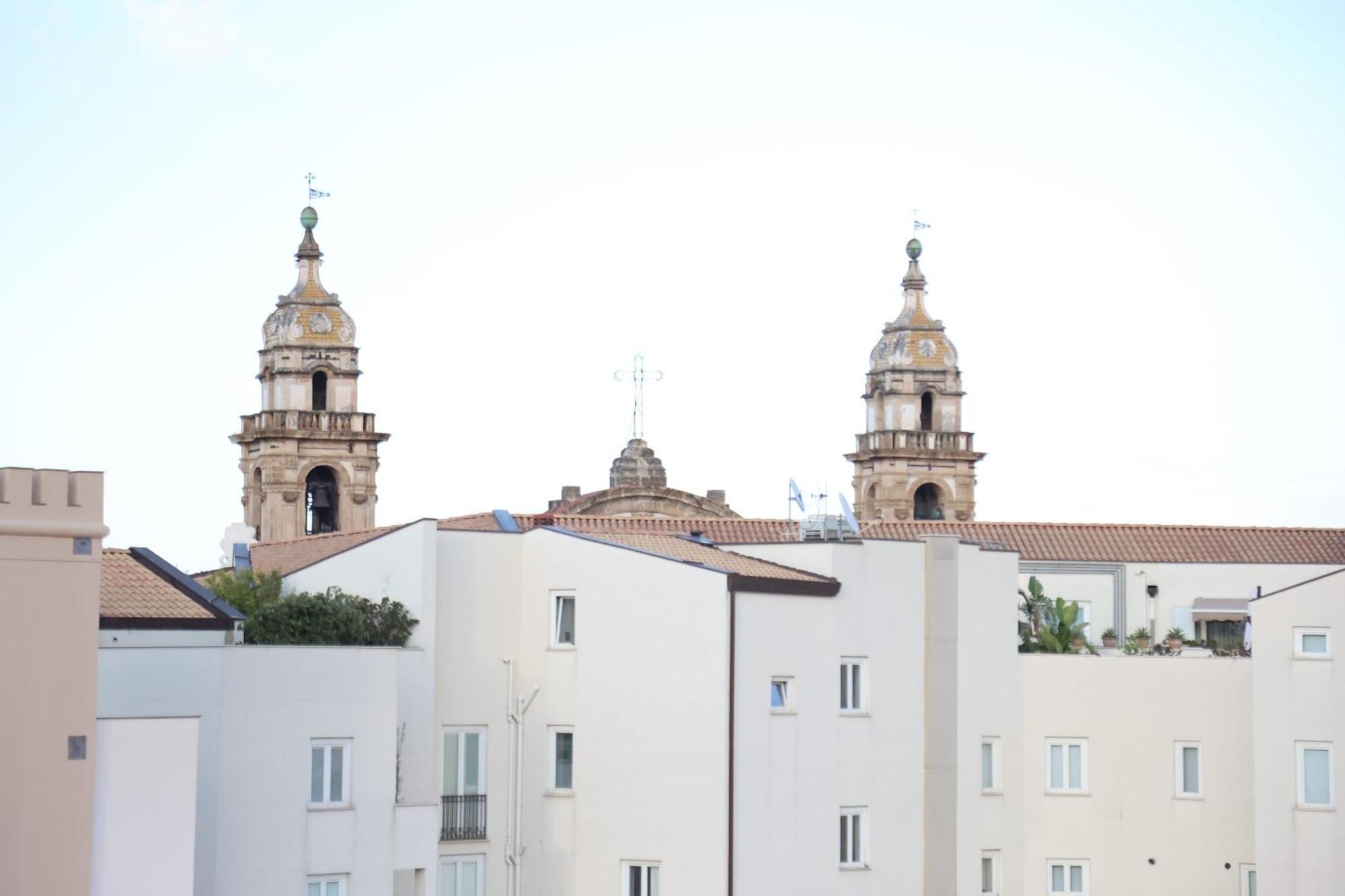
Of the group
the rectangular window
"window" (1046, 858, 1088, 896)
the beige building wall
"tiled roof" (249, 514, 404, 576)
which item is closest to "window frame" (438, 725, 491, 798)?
the rectangular window

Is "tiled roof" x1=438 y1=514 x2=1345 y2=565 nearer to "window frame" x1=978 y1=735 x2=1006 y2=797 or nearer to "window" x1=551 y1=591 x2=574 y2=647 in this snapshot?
"window frame" x1=978 y1=735 x2=1006 y2=797

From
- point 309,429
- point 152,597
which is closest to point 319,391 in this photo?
point 309,429

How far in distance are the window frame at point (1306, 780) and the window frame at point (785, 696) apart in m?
9.72

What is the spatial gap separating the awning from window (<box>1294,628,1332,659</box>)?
42.9 feet

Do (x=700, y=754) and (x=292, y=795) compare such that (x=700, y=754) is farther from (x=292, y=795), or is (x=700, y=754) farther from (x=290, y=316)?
(x=290, y=316)

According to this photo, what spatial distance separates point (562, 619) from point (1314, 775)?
13802 mm

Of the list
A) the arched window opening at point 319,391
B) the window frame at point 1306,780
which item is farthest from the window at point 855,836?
the arched window opening at point 319,391

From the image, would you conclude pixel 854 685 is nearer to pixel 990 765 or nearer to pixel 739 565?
pixel 739 565

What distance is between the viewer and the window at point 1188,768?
49375mm

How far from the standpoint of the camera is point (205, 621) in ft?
128

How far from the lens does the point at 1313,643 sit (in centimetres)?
4750

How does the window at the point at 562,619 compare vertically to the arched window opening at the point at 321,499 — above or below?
below

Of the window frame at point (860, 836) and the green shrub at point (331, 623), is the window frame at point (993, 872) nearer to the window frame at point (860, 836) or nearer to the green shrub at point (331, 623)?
the window frame at point (860, 836)

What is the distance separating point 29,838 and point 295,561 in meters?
24.4
